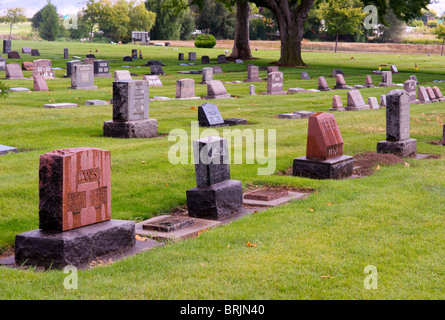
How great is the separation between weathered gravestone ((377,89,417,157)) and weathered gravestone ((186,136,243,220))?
5747mm

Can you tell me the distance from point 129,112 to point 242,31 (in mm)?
36430

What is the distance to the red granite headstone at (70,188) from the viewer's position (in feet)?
22.1

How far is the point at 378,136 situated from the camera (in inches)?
648

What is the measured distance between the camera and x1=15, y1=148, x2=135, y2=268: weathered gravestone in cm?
669

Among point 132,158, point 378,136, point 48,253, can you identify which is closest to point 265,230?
point 48,253

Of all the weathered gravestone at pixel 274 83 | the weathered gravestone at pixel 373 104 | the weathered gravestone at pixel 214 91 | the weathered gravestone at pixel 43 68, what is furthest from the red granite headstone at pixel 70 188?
the weathered gravestone at pixel 43 68

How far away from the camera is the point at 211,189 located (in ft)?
29.3

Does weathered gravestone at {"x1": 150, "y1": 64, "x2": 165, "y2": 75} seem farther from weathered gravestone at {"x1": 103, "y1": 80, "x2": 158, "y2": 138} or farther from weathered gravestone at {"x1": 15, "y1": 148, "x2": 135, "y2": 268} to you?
weathered gravestone at {"x1": 15, "y1": 148, "x2": 135, "y2": 268}

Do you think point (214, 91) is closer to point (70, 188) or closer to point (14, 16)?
point (70, 188)

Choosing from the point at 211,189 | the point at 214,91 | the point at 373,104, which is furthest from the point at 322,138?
the point at 214,91

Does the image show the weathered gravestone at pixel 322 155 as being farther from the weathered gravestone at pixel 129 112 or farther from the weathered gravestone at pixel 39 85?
the weathered gravestone at pixel 39 85

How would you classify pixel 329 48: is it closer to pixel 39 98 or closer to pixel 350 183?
pixel 39 98

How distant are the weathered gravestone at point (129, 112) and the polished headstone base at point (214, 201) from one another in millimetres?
6975
